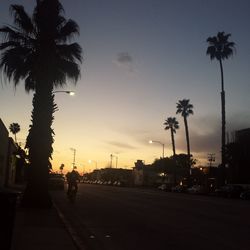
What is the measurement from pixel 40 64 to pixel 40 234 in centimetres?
1185

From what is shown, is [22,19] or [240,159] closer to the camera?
[22,19]

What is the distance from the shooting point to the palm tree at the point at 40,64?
76.6ft

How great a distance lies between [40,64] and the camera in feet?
77.7

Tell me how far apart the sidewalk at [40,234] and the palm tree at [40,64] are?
486 cm

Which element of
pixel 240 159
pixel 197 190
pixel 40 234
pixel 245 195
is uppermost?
pixel 240 159

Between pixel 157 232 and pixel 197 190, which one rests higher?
pixel 197 190

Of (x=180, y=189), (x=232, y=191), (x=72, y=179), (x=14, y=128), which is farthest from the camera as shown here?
(x=14, y=128)

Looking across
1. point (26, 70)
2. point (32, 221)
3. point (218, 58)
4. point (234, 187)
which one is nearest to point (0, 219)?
point (32, 221)

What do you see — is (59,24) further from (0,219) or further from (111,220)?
(0,219)

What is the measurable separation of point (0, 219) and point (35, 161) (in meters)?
13.8

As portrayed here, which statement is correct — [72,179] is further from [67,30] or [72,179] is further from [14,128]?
[14,128]

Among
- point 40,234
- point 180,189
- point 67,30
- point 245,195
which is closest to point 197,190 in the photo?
point 180,189

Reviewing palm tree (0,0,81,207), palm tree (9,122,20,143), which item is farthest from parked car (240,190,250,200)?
palm tree (9,122,20,143)

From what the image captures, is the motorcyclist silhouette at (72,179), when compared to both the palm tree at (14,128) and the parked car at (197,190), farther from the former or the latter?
the palm tree at (14,128)
